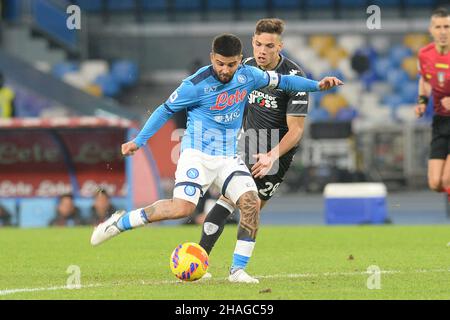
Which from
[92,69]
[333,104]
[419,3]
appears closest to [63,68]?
[92,69]

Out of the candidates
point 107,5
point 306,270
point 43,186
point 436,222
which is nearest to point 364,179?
point 436,222

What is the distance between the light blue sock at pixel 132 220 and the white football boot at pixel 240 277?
0.78m

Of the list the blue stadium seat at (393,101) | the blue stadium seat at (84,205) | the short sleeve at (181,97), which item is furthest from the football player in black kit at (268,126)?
the blue stadium seat at (393,101)

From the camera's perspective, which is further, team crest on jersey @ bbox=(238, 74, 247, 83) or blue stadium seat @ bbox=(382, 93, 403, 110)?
blue stadium seat @ bbox=(382, 93, 403, 110)

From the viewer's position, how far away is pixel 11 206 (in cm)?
1945

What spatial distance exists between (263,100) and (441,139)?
340cm

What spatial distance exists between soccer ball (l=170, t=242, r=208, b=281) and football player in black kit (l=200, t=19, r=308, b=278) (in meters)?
0.88

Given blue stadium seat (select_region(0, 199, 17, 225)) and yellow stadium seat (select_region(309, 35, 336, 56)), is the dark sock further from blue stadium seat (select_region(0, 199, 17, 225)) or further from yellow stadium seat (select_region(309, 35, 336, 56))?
yellow stadium seat (select_region(309, 35, 336, 56))

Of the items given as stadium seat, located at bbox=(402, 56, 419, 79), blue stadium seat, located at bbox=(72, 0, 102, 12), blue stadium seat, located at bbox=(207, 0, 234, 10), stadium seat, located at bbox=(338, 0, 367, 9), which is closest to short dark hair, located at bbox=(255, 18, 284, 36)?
stadium seat, located at bbox=(402, 56, 419, 79)

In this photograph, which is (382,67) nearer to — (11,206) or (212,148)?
(11,206)

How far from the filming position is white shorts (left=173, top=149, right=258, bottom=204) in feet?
28.8

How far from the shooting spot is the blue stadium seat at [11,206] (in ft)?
63.7

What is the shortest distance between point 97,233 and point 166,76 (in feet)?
83.2

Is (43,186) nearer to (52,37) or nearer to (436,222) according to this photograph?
(436,222)
